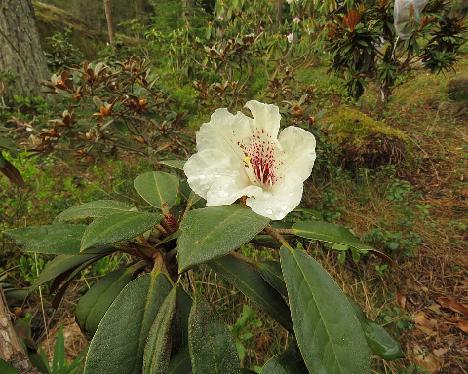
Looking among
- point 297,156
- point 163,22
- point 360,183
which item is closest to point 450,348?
point 360,183

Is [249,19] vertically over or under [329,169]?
over

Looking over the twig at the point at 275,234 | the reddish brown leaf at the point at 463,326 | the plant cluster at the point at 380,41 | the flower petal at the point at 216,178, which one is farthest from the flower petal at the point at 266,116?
the plant cluster at the point at 380,41

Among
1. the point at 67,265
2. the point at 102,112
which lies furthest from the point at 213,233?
the point at 102,112

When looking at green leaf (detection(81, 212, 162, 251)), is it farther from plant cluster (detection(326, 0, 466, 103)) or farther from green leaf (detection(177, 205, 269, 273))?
plant cluster (detection(326, 0, 466, 103))

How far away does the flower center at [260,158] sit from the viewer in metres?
0.91

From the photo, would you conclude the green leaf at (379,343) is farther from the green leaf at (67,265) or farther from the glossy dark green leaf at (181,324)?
the green leaf at (67,265)

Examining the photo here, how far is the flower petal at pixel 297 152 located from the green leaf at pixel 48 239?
484 millimetres

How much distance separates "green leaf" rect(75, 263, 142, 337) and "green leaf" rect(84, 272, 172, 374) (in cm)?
18

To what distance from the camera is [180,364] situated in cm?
77

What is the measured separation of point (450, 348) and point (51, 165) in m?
2.66

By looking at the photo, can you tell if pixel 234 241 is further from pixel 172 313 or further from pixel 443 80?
pixel 443 80

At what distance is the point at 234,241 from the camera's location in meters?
0.61

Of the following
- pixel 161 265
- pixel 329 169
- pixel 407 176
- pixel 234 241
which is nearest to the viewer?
pixel 234 241

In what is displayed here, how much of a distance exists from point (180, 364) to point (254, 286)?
215 millimetres
